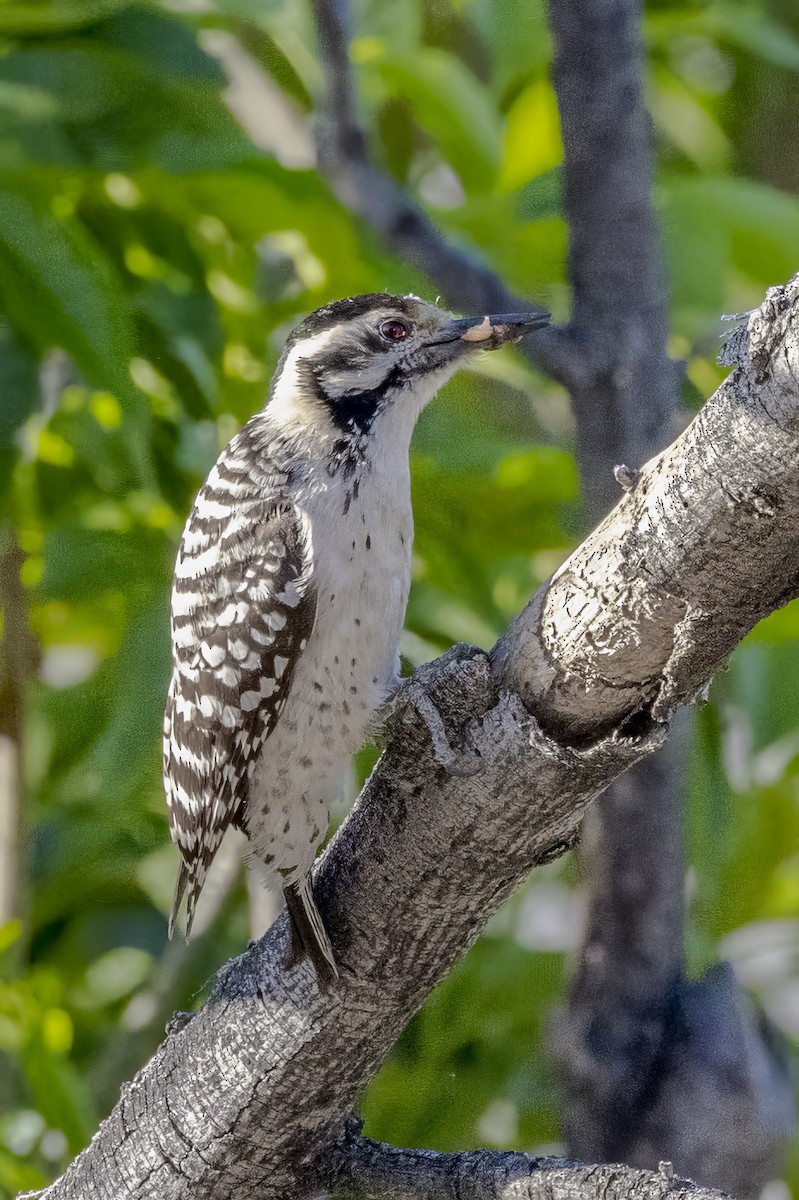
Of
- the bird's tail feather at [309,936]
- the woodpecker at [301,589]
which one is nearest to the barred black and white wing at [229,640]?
the woodpecker at [301,589]

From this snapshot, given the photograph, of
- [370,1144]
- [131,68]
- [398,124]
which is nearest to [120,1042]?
[370,1144]

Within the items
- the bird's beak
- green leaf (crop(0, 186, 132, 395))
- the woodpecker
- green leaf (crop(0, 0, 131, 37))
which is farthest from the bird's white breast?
green leaf (crop(0, 0, 131, 37))

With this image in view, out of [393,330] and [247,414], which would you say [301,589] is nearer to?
[393,330]

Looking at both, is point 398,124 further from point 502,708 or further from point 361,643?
point 502,708

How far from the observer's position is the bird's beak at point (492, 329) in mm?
810

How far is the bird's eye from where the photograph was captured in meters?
0.84

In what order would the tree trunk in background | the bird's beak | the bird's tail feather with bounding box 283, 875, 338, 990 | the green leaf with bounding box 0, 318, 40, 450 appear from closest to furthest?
the bird's tail feather with bounding box 283, 875, 338, 990 → the bird's beak → the green leaf with bounding box 0, 318, 40, 450 → the tree trunk in background

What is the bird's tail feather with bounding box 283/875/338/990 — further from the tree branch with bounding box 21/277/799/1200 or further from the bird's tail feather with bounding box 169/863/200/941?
the bird's tail feather with bounding box 169/863/200/941

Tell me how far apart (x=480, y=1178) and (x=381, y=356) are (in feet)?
1.63

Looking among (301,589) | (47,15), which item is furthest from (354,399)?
(47,15)

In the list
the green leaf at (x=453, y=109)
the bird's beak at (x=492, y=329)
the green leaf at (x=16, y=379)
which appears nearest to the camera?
the bird's beak at (x=492, y=329)

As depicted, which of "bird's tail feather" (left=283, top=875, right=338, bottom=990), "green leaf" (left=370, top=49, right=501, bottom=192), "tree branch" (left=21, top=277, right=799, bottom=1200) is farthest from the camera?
"green leaf" (left=370, top=49, right=501, bottom=192)

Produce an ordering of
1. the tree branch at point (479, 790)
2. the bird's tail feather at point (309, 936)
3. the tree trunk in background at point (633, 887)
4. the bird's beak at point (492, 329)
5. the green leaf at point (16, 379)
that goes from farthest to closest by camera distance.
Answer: the tree trunk in background at point (633, 887) → the green leaf at point (16, 379) → the bird's beak at point (492, 329) → the bird's tail feather at point (309, 936) → the tree branch at point (479, 790)

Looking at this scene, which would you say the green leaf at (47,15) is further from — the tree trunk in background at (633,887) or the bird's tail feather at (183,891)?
the bird's tail feather at (183,891)
